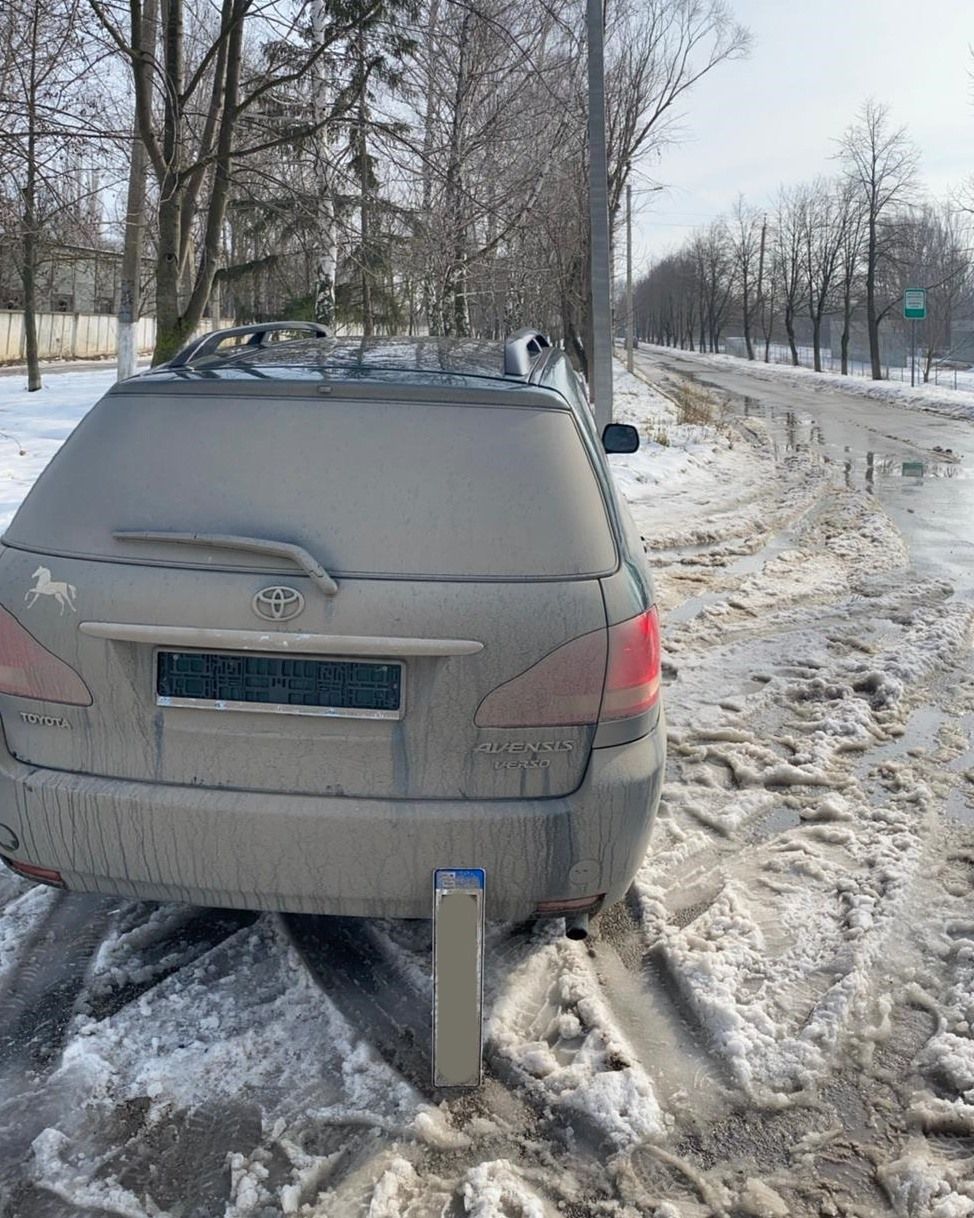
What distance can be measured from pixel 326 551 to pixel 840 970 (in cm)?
193

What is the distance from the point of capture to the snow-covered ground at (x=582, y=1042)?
7.50 ft

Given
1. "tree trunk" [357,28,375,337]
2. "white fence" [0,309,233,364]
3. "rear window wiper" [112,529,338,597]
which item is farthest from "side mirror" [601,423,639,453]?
"white fence" [0,309,233,364]

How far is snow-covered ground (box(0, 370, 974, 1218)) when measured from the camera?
2.29m

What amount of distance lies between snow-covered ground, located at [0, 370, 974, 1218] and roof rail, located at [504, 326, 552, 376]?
5.75ft

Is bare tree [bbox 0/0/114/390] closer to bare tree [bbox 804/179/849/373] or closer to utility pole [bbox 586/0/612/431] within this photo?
utility pole [bbox 586/0/612/431]

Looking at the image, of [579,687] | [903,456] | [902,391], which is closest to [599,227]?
[903,456]

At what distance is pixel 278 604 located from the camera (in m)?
2.50

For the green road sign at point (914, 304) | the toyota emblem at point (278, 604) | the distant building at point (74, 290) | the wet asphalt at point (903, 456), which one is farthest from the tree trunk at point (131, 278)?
the green road sign at point (914, 304)

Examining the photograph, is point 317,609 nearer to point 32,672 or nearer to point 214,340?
point 32,672

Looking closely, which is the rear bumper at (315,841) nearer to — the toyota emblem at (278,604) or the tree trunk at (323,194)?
the toyota emblem at (278,604)

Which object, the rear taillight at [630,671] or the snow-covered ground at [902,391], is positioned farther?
the snow-covered ground at [902,391]

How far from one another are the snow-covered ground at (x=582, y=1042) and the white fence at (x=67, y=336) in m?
43.9

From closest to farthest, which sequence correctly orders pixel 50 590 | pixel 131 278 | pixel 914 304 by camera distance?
pixel 50 590 → pixel 131 278 → pixel 914 304

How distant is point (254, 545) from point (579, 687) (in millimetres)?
861
